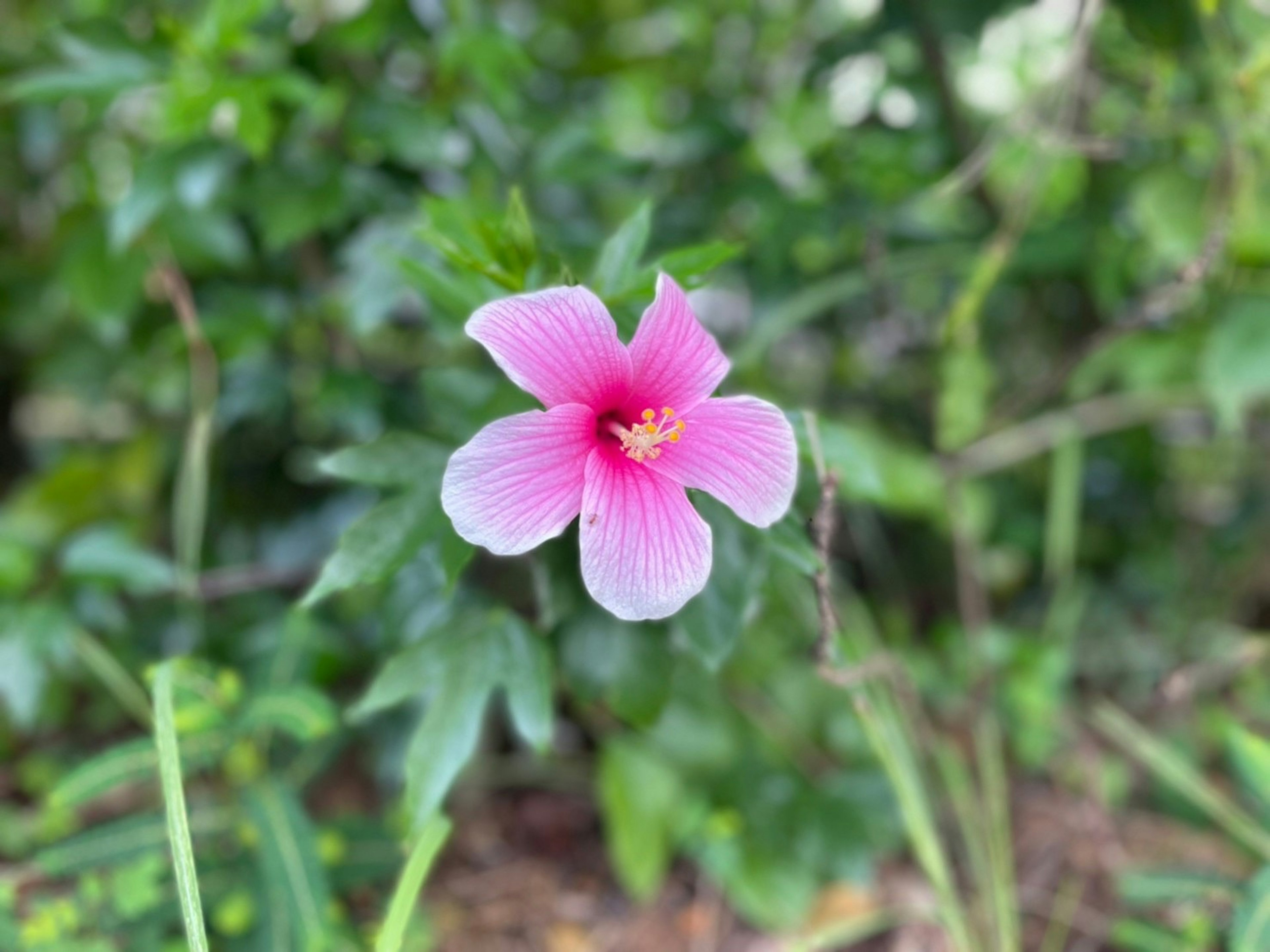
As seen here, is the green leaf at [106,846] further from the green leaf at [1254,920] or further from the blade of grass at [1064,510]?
the blade of grass at [1064,510]

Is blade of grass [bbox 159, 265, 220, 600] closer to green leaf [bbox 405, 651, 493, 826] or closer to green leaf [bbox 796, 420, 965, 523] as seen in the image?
green leaf [bbox 405, 651, 493, 826]

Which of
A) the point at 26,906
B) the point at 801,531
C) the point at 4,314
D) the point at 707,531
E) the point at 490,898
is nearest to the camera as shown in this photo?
the point at 707,531

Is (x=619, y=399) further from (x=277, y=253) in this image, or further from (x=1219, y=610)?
(x=1219, y=610)

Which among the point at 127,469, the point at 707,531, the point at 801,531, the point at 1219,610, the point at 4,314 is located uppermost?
the point at 707,531

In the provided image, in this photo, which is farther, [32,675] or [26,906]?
[26,906]

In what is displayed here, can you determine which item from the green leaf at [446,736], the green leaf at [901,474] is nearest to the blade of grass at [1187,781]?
the green leaf at [901,474]

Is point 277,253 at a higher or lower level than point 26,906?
higher

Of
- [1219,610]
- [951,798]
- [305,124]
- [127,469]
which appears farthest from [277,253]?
[1219,610]
